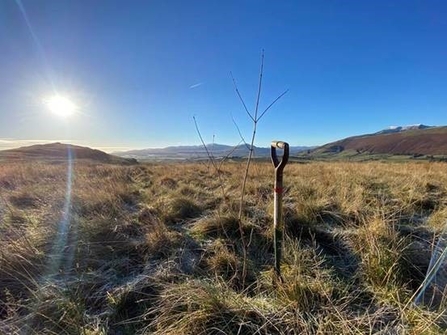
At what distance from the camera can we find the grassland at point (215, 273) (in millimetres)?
2078

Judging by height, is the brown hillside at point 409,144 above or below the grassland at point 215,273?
above

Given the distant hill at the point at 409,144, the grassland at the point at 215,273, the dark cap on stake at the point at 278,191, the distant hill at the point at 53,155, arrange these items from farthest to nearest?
1. the distant hill at the point at 409,144
2. the distant hill at the point at 53,155
3. the dark cap on stake at the point at 278,191
4. the grassland at the point at 215,273

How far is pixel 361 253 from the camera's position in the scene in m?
3.07

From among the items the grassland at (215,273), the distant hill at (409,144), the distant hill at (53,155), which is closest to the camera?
the grassland at (215,273)

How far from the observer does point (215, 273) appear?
9.36 ft

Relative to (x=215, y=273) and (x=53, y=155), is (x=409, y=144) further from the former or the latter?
(x=215, y=273)

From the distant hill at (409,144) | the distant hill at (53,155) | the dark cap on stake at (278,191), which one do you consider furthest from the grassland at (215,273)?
the distant hill at (409,144)

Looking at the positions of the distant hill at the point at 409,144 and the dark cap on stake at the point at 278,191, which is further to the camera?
the distant hill at the point at 409,144

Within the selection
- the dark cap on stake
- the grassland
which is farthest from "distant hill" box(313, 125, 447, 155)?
the dark cap on stake

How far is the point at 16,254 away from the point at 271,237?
9.49ft

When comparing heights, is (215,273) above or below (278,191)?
below

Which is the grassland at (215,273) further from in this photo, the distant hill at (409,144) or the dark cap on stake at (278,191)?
the distant hill at (409,144)

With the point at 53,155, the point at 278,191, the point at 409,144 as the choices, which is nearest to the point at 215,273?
the point at 278,191

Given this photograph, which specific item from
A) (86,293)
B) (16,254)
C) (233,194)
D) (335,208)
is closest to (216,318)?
(86,293)
